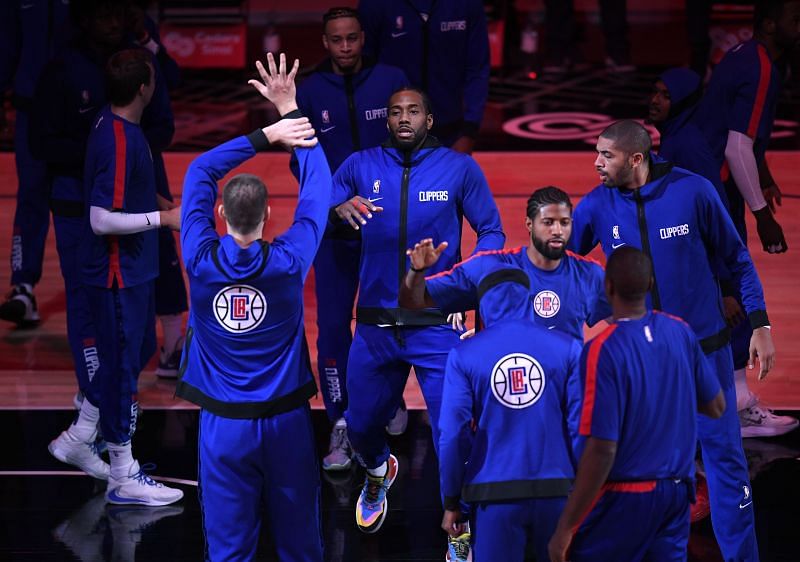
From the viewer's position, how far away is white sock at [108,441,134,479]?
21.6 ft

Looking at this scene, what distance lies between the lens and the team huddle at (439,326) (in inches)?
176

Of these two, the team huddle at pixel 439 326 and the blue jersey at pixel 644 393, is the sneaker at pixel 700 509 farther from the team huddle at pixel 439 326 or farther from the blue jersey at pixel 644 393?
the blue jersey at pixel 644 393

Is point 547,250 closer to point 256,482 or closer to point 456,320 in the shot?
point 456,320

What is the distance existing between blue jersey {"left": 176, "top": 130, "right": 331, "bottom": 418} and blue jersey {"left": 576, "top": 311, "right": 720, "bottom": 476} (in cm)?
118

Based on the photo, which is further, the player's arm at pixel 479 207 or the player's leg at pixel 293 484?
the player's arm at pixel 479 207

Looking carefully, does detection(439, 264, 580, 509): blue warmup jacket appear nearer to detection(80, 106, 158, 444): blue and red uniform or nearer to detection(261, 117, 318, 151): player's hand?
detection(261, 117, 318, 151): player's hand

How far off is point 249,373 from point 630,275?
1492mm

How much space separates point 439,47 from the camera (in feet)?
26.9

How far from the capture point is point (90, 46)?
7.16 meters

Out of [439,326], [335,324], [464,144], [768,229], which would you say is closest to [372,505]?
[439,326]

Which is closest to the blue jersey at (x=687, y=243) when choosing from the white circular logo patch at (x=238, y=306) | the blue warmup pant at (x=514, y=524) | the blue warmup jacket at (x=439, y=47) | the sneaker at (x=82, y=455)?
the blue warmup pant at (x=514, y=524)

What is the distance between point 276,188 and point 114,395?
18.0 feet

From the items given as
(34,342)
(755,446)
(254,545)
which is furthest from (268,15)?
(254,545)

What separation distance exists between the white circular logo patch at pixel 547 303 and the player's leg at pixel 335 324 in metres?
1.63
